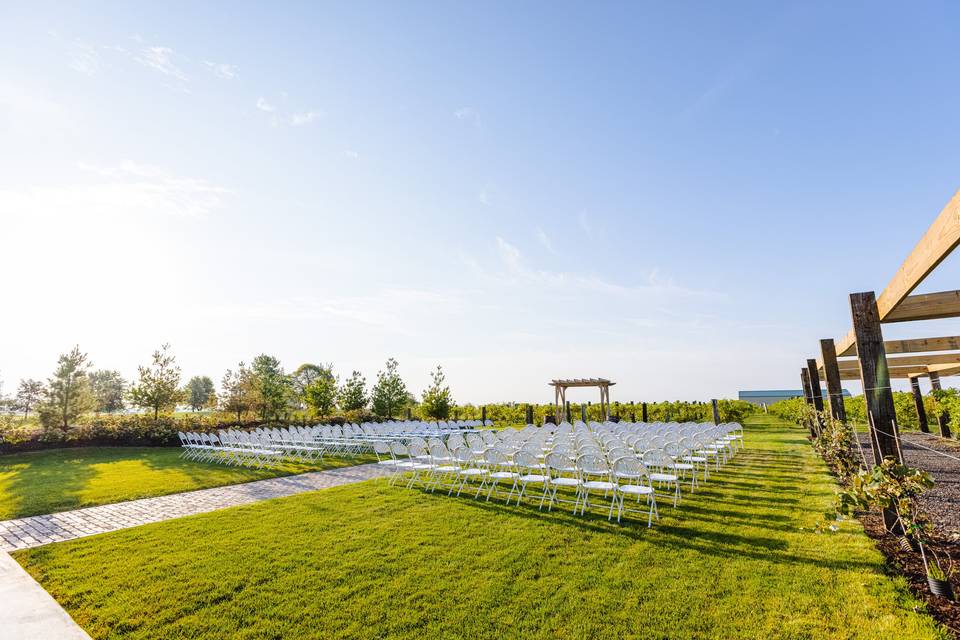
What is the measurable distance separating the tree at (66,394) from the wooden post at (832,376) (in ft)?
83.8

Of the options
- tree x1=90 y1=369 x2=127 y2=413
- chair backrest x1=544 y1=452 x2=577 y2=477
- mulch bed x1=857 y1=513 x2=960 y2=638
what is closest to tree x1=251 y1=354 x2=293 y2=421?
chair backrest x1=544 y1=452 x2=577 y2=477

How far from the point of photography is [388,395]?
2856cm

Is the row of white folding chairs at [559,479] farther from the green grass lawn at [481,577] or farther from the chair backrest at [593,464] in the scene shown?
the green grass lawn at [481,577]

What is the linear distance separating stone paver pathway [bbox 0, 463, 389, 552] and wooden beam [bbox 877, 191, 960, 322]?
9652 millimetres

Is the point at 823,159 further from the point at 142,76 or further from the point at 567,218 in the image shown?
the point at 142,76

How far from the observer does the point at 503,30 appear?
32.1 ft

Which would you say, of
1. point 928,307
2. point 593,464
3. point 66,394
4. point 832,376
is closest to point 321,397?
point 66,394

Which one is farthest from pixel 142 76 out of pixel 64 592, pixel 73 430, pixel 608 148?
pixel 73 430

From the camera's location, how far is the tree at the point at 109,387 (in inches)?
2439

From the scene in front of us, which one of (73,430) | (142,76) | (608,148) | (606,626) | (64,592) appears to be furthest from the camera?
(73,430)

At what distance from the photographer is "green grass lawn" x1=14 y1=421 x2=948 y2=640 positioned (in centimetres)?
373

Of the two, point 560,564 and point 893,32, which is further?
point 893,32

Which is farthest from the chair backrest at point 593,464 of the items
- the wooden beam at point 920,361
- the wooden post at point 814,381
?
the wooden beam at point 920,361

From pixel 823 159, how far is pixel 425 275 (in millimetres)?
13140
